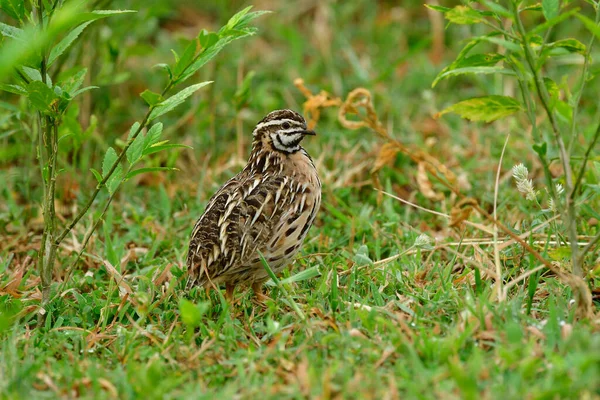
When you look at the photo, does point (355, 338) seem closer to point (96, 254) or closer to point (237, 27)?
point (237, 27)

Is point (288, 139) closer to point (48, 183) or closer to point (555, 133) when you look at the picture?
point (48, 183)

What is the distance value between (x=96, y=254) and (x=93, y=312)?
102 cm

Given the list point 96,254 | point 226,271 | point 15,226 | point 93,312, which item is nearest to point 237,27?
point 226,271

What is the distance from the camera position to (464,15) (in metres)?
4.22

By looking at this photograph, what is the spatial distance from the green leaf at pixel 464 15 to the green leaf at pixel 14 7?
226cm

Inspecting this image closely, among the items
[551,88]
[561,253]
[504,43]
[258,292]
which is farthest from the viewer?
[258,292]

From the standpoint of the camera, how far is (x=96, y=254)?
19.7 feet

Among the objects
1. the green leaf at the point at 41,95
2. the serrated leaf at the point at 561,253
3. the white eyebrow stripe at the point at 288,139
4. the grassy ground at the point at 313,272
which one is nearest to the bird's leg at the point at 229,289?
the grassy ground at the point at 313,272

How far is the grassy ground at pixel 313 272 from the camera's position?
157 inches

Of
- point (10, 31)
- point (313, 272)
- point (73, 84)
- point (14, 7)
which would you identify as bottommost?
point (313, 272)

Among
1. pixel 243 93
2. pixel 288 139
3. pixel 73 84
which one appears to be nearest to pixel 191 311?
pixel 73 84

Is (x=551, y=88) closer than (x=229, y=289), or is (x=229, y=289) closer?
(x=551, y=88)

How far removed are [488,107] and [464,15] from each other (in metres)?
0.60

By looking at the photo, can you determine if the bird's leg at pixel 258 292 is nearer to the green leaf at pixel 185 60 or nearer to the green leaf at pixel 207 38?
the green leaf at pixel 185 60
